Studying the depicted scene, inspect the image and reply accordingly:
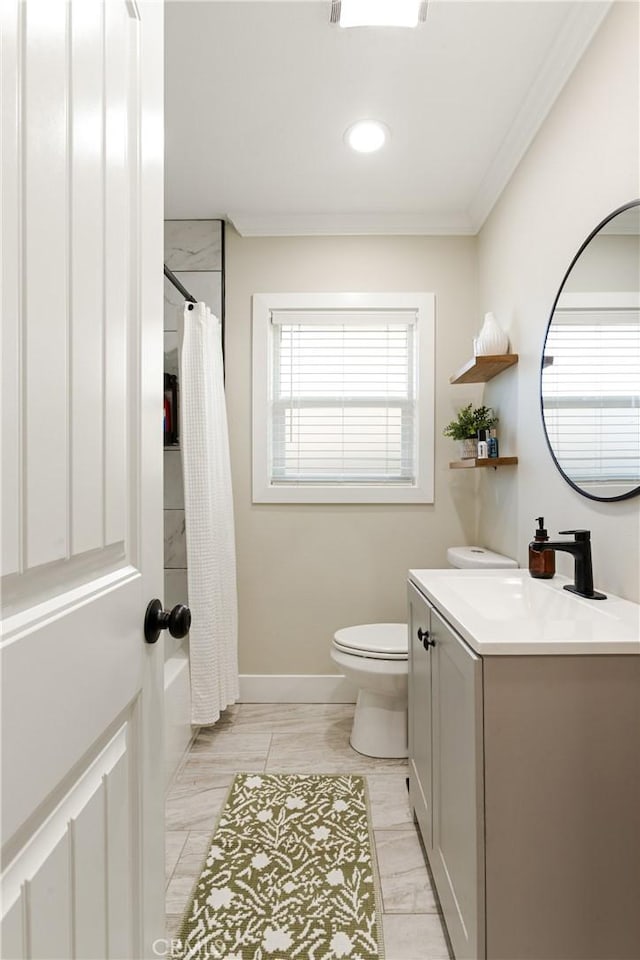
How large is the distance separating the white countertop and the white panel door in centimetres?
65

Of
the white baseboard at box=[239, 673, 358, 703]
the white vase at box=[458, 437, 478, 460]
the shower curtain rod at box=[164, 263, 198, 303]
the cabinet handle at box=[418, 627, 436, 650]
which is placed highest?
the shower curtain rod at box=[164, 263, 198, 303]

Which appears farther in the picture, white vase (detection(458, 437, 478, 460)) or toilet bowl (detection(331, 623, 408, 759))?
white vase (detection(458, 437, 478, 460))

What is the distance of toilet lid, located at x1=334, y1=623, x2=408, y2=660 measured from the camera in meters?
2.10

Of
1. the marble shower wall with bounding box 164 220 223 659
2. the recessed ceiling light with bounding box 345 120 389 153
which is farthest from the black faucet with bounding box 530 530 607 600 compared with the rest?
the marble shower wall with bounding box 164 220 223 659

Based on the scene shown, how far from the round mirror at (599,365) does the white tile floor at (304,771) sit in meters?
1.23

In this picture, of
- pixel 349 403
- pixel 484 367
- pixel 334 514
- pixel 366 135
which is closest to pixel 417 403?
pixel 349 403

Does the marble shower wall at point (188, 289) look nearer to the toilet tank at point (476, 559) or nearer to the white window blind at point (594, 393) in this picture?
the toilet tank at point (476, 559)

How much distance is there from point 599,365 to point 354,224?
1696 millimetres

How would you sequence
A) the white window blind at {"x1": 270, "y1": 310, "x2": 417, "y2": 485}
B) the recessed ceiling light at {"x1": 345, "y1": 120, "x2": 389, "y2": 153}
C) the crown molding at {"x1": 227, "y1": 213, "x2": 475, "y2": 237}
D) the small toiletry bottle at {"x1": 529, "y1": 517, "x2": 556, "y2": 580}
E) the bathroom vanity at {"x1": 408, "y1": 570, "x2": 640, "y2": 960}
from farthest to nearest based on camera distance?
the white window blind at {"x1": 270, "y1": 310, "x2": 417, "y2": 485} → the crown molding at {"x1": 227, "y1": 213, "x2": 475, "y2": 237} → the recessed ceiling light at {"x1": 345, "y1": 120, "x2": 389, "y2": 153} → the small toiletry bottle at {"x1": 529, "y1": 517, "x2": 556, "y2": 580} → the bathroom vanity at {"x1": 408, "y1": 570, "x2": 640, "y2": 960}

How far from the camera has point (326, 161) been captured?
7.36 feet

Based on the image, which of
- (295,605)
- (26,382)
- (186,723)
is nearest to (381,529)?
(295,605)

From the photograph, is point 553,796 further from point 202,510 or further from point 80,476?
point 202,510

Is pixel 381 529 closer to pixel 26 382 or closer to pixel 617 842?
pixel 617 842

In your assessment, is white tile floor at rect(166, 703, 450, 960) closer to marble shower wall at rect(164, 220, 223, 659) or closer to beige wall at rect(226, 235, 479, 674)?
beige wall at rect(226, 235, 479, 674)
